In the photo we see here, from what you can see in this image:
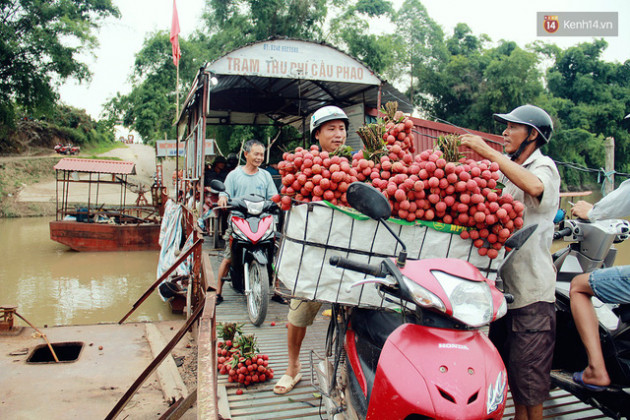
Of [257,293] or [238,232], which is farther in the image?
[238,232]

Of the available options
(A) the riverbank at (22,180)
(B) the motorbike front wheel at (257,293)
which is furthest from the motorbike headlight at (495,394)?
(A) the riverbank at (22,180)

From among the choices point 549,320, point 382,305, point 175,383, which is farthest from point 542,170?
point 175,383

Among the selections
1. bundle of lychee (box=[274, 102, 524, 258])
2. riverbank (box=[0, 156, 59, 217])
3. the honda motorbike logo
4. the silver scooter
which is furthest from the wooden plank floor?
riverbank (box=[0, 156, 59, 217])

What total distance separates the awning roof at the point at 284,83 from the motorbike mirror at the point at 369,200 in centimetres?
499

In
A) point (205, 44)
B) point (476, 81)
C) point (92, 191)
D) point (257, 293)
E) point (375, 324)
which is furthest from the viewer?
point (92, 191)

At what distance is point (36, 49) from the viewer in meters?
18.6

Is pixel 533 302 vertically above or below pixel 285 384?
above

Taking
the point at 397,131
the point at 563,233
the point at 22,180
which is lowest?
the point at 563,233

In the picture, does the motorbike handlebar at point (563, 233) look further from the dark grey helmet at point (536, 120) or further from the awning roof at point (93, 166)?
the awning roof at point (93, 166)

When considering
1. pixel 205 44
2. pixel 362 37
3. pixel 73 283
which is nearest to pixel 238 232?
pixel 73 283

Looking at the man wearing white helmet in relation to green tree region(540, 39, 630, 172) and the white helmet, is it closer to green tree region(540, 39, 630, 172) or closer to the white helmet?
the white helmet

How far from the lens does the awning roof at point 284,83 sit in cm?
625

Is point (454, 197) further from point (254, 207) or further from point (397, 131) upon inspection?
point (254, 207)

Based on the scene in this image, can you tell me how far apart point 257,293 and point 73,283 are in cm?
757
